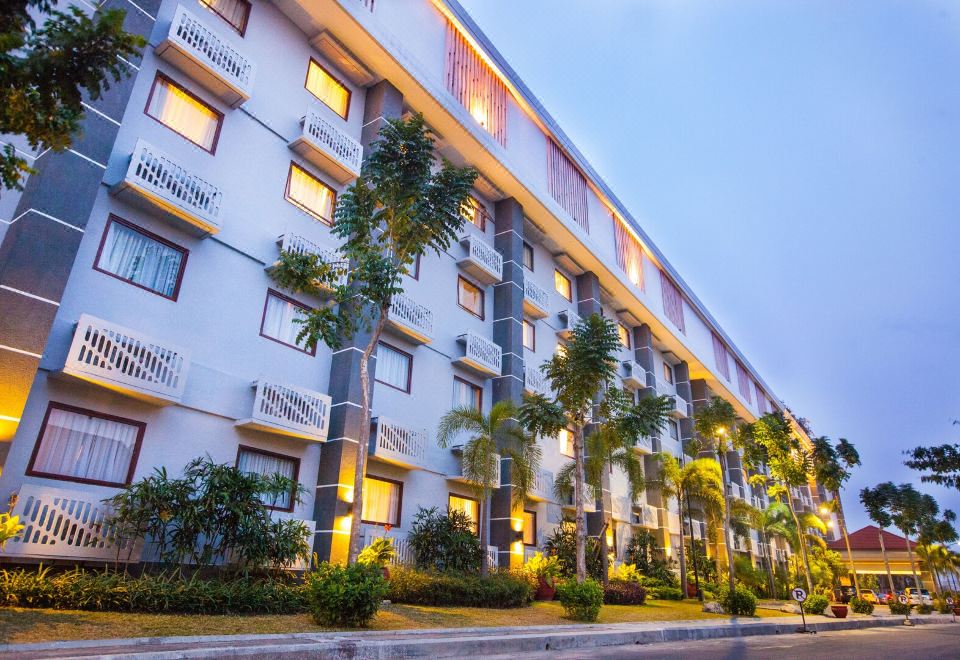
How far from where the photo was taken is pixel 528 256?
101 ft

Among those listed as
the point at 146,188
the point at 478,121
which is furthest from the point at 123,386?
the point at 478,121

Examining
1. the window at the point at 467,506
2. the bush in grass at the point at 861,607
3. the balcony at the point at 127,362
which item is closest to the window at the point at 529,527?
the window at the point at 467,506

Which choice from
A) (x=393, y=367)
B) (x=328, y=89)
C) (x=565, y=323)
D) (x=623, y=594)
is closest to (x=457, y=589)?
(x=393, y=367)

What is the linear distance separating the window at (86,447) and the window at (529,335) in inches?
708

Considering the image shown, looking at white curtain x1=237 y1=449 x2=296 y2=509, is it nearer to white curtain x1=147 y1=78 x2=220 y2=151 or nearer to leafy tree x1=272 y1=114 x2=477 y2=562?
leafy tree x1=272 y1=114 x2=477 y2=562

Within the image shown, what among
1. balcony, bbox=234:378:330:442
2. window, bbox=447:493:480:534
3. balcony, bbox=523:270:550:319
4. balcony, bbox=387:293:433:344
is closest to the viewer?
balcony, bbox=234:378:330:442

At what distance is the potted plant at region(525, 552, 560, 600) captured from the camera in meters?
22.3

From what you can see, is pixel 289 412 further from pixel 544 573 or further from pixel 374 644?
pixel 544 573

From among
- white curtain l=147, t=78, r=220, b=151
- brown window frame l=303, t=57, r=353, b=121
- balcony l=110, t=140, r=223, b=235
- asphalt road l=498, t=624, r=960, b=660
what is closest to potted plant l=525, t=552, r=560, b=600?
asphalt road l=498, t=624, r=960, b=660

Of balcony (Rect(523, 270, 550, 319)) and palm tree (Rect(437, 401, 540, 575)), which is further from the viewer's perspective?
balcony (Rect(523, 270, 550, 319))

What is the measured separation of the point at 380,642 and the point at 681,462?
119ft

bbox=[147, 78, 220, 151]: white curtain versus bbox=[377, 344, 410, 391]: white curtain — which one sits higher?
bbox=[147, 78, 220, 151]: white curtain

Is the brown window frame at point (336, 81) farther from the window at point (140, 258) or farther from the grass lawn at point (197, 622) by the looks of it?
the grass lawn at point (197, 622)

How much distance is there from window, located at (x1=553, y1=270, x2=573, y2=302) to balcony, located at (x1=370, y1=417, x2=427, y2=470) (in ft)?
49.5
